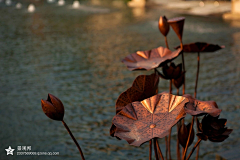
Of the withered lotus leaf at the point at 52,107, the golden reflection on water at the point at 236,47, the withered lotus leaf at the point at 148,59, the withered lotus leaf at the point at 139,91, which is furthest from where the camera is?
the golden reflection on water at the point at 236,47

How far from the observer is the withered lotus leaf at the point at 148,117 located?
1.40 meters

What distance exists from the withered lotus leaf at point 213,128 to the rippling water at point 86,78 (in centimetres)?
179

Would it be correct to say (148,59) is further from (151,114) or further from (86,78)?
(86,78)

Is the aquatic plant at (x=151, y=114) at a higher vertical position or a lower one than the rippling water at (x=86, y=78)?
higher

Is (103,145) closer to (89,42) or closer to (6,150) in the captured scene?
(6,150)

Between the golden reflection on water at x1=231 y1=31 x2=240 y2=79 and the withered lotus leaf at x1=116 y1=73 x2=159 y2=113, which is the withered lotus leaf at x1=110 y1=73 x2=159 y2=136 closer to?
the withered lotus leaf at x1=116 y1=73 x2=159 y2=113

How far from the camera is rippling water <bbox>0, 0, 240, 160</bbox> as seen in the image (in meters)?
3.57

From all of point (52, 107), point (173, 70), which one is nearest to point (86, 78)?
point (173, 70)

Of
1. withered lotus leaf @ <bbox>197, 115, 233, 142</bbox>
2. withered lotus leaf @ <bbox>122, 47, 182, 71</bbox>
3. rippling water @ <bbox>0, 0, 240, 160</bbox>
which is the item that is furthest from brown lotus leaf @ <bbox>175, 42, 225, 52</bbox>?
rippling water @ <bbox>0, 0, 240, 160</bbox>

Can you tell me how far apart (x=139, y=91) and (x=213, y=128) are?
0.42 meters

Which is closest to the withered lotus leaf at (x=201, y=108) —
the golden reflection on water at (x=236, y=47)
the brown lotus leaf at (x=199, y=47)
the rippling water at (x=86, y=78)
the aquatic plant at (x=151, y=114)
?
the aquatic plant at (x=151, y=114)

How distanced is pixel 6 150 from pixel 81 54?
4299 millimetres

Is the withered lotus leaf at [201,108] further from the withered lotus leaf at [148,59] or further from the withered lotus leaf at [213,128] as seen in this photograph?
the withered lotus leaf at [148,59]

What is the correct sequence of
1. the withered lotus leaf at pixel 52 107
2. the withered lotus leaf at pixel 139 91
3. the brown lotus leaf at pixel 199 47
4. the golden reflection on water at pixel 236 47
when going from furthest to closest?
1. the golden reflection on water at pixel 236 47
2. the brown lotus leaf at pixel 199 47
3. the withered lotus leaf at pixel 139 91
4. the withered lotus leaf at pixel 52 107
